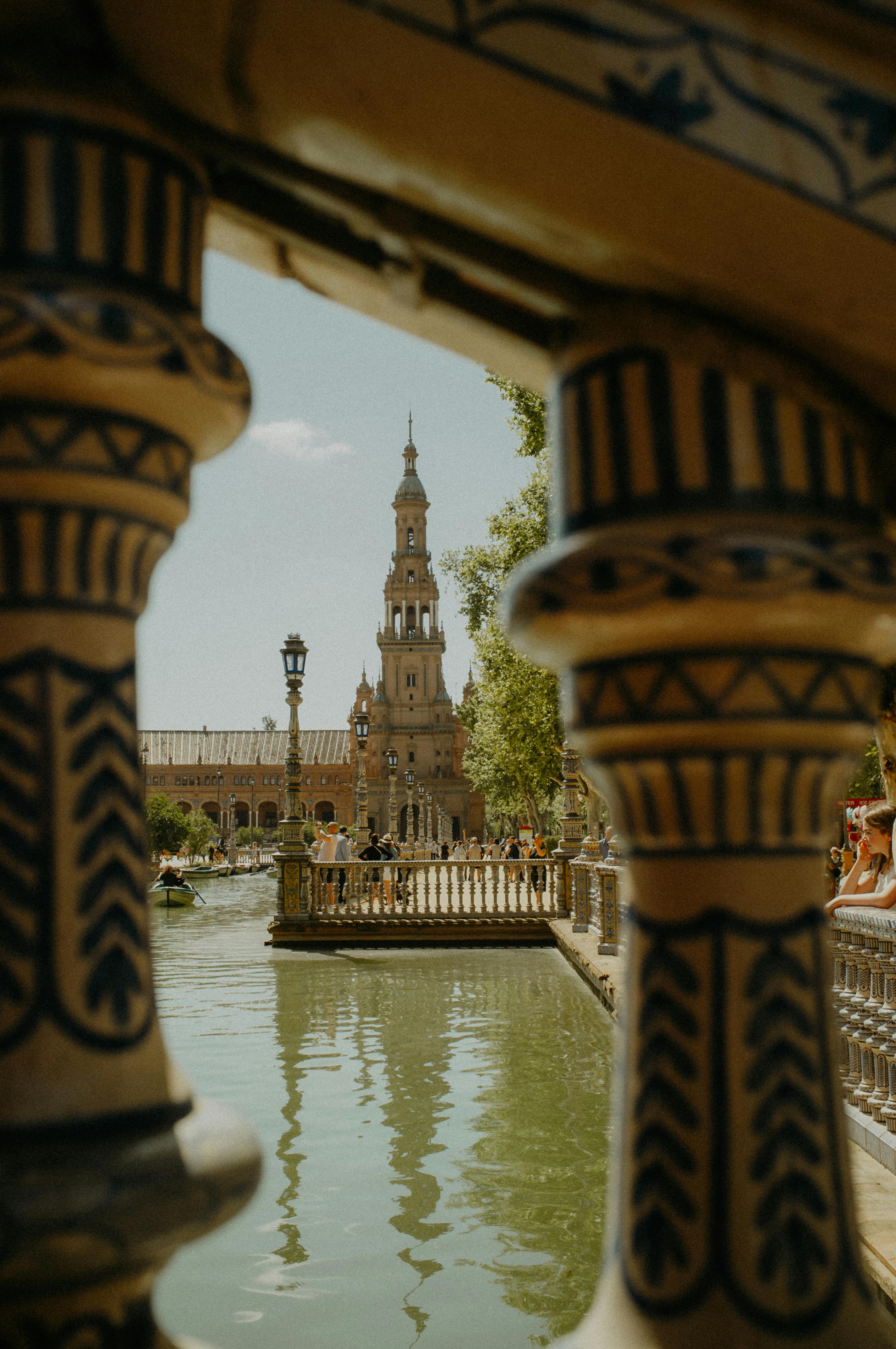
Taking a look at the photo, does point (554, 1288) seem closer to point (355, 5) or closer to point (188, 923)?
point (355, 5)

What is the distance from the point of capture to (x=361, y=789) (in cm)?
2498

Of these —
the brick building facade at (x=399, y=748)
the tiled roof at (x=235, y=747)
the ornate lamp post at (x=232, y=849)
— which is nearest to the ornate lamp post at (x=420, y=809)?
Result: the brick building facade at (x=399, y=748)

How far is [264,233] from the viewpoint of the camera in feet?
3.44

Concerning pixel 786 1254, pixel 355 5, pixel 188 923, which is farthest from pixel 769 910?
pixel 188 923

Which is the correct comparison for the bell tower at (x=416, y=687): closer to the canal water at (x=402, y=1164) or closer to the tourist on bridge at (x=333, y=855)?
the tourist on bridge at (x=333, y=855)

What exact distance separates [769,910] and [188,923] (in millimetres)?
23907

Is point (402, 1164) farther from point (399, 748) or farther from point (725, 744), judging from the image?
point (399, 748)

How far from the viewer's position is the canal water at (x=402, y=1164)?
404 centimetres

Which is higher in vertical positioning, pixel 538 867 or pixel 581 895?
pixel 538 867

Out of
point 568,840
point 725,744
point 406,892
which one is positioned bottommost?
point 406,892

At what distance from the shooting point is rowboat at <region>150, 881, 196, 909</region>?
28.5m

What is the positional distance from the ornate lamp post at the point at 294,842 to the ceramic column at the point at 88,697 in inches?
645

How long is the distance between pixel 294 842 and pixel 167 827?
Answer: 52.2 meters

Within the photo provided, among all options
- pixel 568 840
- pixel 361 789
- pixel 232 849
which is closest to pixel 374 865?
pixel 568 840
